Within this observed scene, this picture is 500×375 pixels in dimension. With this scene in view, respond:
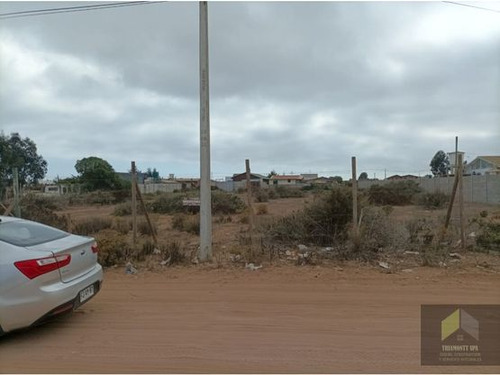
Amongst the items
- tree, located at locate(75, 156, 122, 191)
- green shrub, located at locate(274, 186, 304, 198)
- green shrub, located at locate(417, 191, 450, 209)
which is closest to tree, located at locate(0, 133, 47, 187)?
tree, located at locate(75, 156, 122, 191)

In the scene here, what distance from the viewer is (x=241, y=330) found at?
4.69 metres

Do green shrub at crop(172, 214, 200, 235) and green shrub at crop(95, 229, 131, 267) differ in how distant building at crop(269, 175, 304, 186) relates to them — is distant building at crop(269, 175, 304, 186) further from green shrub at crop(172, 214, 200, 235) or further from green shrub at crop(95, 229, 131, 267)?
green shrub at crop(95, 229, 131, 267)

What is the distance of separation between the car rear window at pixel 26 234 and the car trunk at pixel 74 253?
14 centimetres

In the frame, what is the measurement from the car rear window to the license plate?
2.53 ft

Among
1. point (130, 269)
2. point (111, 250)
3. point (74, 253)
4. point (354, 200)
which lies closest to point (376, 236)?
point (354, 200)

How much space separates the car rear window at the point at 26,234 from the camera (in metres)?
4.68

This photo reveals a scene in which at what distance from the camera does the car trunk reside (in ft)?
15.3

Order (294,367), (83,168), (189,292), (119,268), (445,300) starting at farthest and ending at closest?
(83,168) < (119,268) < (189,292) < (445,300) < (294,367)

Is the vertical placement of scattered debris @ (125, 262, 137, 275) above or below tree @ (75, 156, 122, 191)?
below

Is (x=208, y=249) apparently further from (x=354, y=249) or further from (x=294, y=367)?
(x=294, y=367)

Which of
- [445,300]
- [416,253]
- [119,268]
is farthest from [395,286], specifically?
[119,268]

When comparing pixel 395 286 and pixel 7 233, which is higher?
pixel 7 233

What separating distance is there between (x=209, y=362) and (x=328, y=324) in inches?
66.2

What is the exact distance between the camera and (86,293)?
16.5 feet
